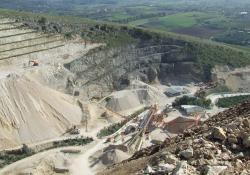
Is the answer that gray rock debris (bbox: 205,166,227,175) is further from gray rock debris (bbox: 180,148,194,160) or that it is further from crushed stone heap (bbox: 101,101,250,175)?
gray rock debris (bbox: 180,148,194,160)

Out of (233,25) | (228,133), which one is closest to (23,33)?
(228,133)

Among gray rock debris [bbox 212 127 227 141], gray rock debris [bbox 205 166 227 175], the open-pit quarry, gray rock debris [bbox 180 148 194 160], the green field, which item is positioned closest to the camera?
gray rock debris [bbox 205 166 227 175]

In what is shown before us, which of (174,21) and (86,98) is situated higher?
(86,98)

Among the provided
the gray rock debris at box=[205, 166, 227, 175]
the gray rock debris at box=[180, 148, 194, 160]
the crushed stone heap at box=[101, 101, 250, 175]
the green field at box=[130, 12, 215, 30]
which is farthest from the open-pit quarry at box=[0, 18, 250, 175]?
the green field at box=[130, 12, 215, 30]

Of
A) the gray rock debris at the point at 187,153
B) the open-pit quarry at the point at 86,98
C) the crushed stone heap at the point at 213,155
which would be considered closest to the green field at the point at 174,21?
the open-pit quarry at the point at 86,98

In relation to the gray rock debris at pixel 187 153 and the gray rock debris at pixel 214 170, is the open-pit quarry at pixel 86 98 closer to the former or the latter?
the gray rock debris at pixel 187 153

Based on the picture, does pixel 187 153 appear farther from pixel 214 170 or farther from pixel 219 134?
pixel 219 134

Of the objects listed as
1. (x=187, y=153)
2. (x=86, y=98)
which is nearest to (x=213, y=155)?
(x=187, y=153)
